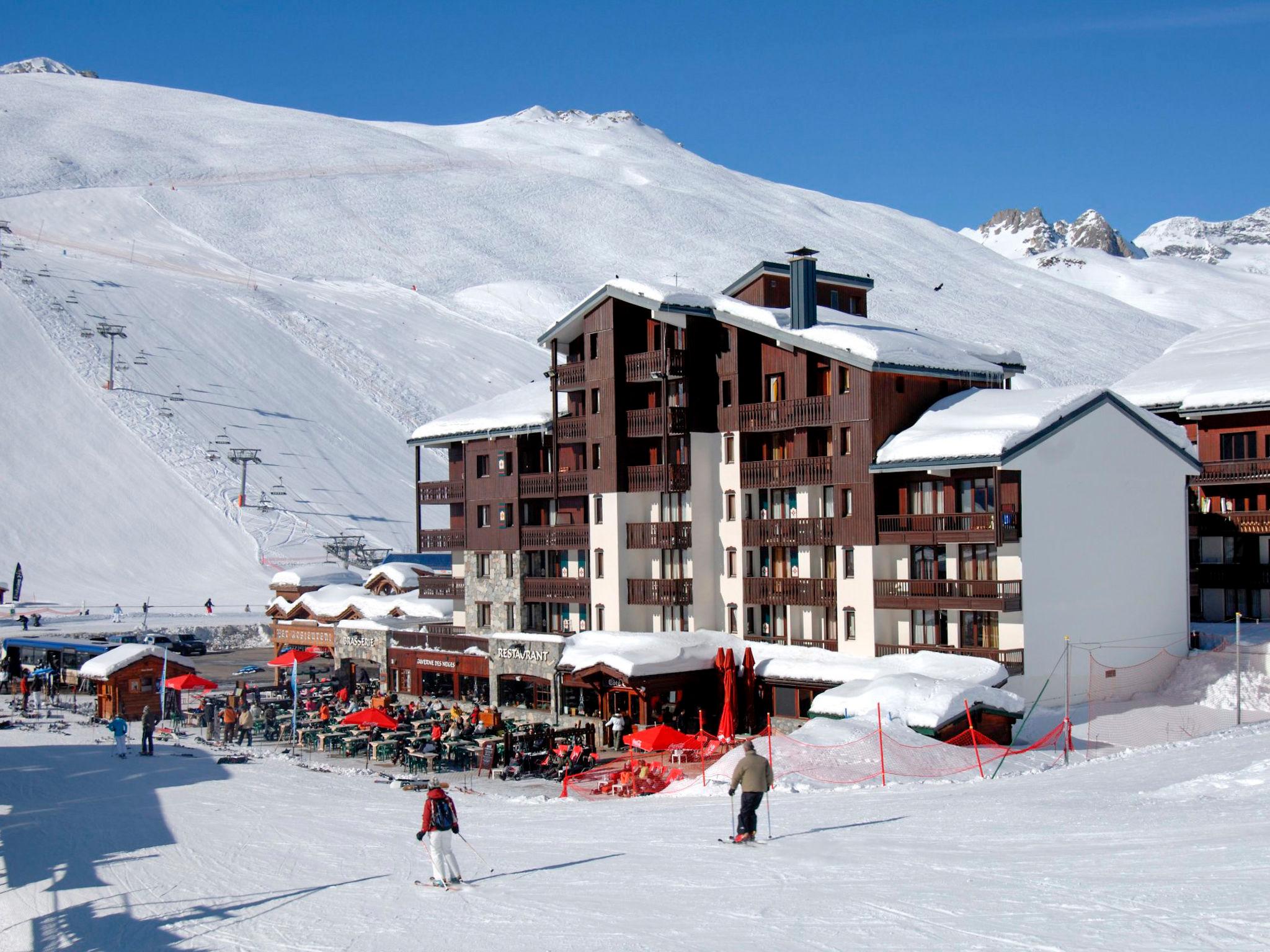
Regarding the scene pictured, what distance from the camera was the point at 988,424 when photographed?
115ft

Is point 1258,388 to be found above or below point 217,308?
below

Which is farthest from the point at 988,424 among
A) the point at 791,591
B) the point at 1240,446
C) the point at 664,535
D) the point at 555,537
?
the point at 555,537

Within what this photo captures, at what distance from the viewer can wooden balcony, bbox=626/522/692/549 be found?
138 feet

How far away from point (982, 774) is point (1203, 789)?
17.8 ft

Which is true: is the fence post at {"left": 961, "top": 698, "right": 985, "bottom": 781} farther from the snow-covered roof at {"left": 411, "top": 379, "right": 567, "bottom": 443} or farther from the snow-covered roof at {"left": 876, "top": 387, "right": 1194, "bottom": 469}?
the snow-covered roof at {"left": 411, "top": 379, "right": 567, "bottom": 443}

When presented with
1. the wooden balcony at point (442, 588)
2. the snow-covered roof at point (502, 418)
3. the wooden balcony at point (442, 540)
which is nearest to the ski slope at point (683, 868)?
the snow-covered roof at point (502, 418)

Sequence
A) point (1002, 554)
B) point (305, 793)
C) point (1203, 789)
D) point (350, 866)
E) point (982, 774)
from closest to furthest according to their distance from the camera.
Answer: point (350, 866) → point (1203, 789) → point (982, 774) → point (305, 793) → point (1002, 554)

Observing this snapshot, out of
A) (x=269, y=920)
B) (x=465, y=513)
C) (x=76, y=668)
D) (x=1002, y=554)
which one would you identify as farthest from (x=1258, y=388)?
(x=76, y=668)

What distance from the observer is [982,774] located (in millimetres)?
25422

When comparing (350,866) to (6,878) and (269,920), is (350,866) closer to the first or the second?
(269,920)

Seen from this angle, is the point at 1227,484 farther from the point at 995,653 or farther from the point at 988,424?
the point at 995,653

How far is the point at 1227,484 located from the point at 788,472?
15.9 metres

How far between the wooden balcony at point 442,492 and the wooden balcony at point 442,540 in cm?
124

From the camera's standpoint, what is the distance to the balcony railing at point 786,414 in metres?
38.4
